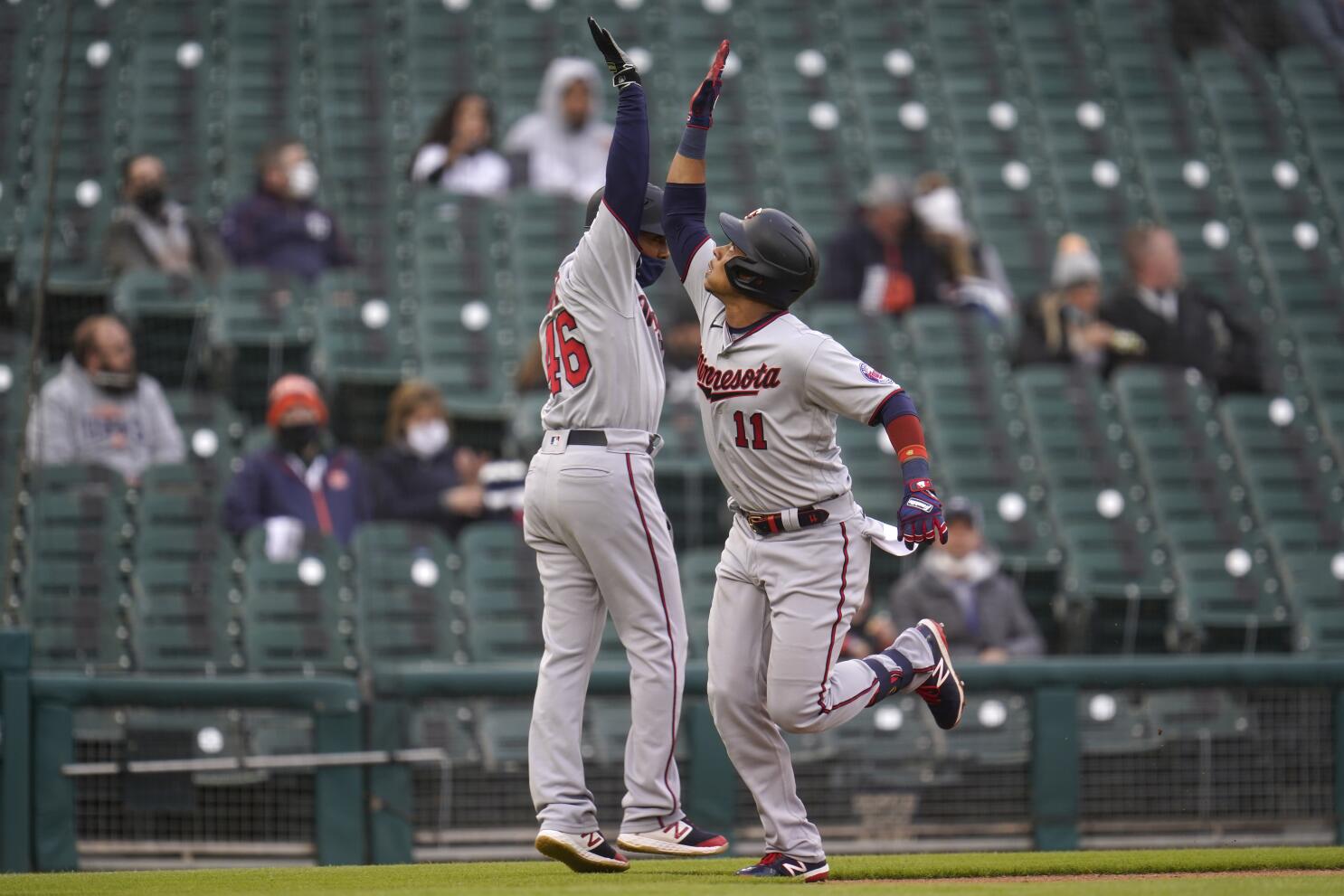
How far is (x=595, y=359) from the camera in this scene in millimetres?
4289

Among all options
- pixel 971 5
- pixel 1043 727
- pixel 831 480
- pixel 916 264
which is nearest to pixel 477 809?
pixel 1043 727

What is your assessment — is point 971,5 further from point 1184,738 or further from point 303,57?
point 1184,738

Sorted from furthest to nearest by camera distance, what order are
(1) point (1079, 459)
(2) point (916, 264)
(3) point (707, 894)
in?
(2) point (916, 264) < (1) point (1079, 459) < (3) point (707, 894)

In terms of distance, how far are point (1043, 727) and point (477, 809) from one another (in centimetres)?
196

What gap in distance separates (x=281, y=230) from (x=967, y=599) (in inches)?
155

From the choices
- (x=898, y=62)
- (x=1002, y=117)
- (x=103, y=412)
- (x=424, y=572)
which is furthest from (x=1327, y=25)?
(x=103, y=412)

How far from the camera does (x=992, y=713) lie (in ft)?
20.6

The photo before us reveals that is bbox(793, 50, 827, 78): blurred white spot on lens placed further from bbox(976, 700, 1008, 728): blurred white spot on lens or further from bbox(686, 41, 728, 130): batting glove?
bbox(686, 41, 728, 130): batting glove

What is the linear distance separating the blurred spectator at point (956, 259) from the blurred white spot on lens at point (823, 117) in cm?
120

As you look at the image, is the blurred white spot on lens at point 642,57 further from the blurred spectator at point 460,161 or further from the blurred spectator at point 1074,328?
the blurred spectator at point 1074,328

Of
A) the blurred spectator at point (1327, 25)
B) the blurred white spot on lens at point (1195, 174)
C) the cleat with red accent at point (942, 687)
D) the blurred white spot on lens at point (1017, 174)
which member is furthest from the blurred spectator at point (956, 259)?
the cleat with red accent at point (942, 687)

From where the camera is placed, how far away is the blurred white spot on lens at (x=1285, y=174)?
1056 cm

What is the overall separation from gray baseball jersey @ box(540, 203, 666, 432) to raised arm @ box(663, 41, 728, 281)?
0.36ft

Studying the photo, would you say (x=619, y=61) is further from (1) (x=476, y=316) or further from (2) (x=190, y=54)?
(2) (x=190, y=54)
